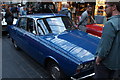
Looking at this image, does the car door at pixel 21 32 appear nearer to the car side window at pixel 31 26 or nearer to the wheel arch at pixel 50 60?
the car side window at pixel 31 26

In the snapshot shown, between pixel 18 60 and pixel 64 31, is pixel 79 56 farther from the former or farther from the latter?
pixel 18 60

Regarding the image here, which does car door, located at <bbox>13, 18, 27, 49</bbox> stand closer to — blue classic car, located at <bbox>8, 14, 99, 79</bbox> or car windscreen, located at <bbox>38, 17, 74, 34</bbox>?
blue classic car, located at <bbox>8, 14, 99, 79</bbox>

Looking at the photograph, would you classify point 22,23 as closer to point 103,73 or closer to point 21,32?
point 21,32

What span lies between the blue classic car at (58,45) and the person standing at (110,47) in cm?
61

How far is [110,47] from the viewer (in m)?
1.95

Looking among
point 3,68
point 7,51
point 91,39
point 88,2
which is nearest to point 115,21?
point 91,39

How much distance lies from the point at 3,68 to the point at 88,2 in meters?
8.82

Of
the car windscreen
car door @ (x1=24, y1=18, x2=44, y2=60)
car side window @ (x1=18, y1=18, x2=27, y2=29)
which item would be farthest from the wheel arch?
car side window @ (x1=18, y1=18, x2=27, y2=29)

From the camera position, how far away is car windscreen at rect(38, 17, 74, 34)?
408 cm

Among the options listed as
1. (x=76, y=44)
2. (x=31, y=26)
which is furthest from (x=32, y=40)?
(x=76, y=44)

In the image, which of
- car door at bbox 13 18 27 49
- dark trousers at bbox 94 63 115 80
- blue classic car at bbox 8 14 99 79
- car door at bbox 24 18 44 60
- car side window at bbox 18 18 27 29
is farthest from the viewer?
car side window at bbox 18 18 27 29

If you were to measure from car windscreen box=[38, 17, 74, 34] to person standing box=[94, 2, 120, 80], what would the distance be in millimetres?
2172

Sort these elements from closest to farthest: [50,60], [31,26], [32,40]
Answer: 1. [50,60]
2. [32,40]
3. [31,26]

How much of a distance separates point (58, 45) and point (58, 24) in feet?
3.78
